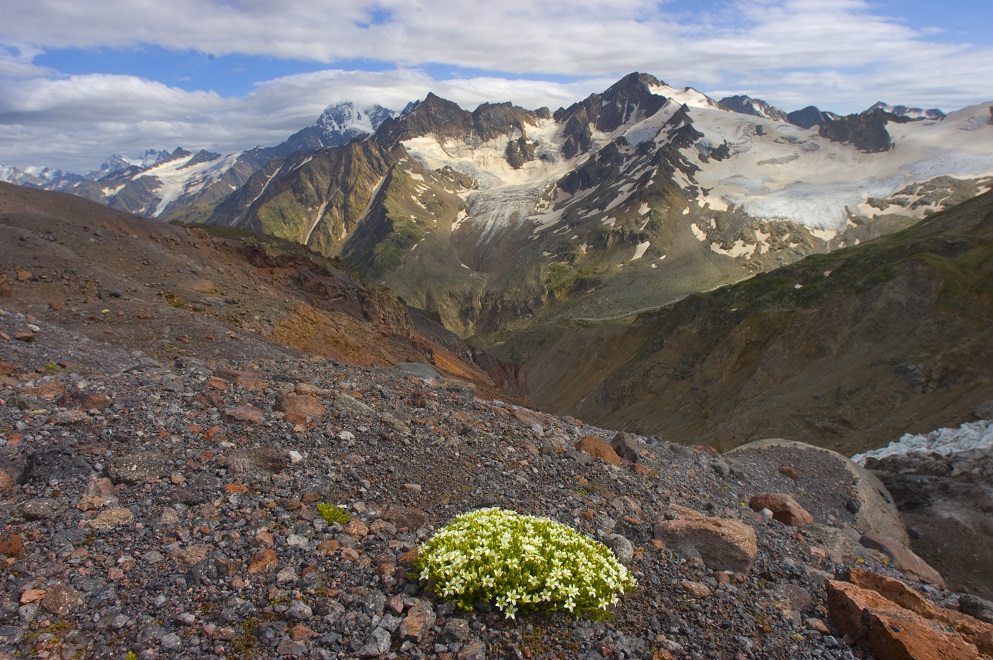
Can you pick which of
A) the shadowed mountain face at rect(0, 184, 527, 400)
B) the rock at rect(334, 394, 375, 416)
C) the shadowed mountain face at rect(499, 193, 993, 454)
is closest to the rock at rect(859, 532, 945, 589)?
the rock at rect(334, 394, 375, 416)

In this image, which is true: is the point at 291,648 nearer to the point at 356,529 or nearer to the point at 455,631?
the point at 455,631

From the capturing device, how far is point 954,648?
6672 millimetres

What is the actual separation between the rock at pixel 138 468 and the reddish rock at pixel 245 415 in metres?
1.80

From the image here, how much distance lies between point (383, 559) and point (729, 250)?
7230 inches

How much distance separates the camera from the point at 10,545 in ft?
21.9

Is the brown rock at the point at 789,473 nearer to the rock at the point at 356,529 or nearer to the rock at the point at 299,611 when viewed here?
the rock at the point at 356,529

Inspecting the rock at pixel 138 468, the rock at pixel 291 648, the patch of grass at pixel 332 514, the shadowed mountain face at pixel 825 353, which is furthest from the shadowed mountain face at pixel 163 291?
the shadowed mountain face at pixel 825 353

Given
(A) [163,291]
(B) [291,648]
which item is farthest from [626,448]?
(A) [163,291]

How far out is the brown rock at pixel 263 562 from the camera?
723 cm

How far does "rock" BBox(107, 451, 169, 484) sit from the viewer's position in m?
8.37

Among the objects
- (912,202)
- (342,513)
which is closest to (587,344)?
A: (342,513)

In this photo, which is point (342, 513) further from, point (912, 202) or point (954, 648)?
point (912, 202)

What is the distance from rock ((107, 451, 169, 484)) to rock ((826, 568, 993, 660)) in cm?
941

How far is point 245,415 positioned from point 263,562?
13.6 ft
